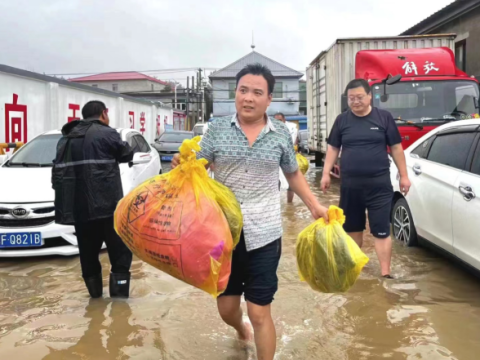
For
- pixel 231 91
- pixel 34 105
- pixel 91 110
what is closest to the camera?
pixel 91 110

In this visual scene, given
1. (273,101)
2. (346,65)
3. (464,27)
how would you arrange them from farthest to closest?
(273,101)
(464,27)
(346,65)

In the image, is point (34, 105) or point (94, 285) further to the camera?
point (34, 105)

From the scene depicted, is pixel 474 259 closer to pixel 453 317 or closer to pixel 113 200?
pixel 453 317

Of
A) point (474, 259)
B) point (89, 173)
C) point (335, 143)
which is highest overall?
point (335, 143)

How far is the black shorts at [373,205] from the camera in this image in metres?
4.05

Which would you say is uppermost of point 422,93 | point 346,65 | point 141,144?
point 346,65

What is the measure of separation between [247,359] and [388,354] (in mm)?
891

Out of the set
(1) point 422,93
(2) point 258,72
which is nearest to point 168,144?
(1) point 422,93

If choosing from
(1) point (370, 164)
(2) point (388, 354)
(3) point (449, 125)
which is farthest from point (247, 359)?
(3) point (449, 125)

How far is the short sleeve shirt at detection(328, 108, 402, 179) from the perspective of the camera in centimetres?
404

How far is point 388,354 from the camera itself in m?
2.86

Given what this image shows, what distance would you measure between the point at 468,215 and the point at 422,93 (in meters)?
4.09

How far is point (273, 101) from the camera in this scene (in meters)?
44.8

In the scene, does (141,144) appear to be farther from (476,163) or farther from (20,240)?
(476,163)
